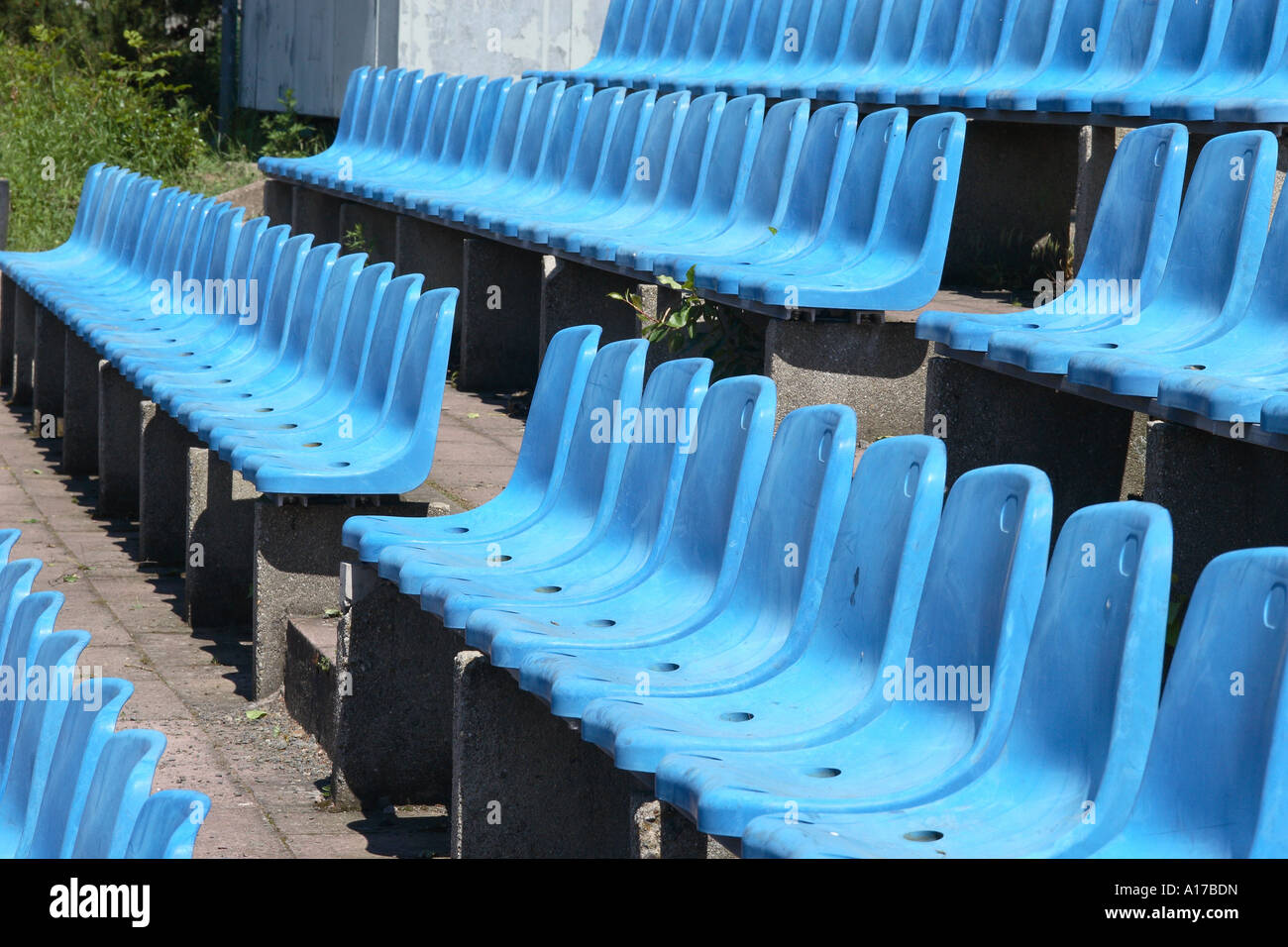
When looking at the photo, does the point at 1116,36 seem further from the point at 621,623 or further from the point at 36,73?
the point at 36,73

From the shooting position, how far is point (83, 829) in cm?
192

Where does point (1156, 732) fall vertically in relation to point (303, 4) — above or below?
below

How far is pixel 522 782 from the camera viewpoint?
9.42ft

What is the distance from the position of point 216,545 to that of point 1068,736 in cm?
298

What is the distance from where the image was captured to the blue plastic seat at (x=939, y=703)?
2.02 meters

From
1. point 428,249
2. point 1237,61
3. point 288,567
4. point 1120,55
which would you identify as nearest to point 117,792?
point 288,567

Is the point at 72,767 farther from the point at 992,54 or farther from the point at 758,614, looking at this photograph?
the point at 992,54

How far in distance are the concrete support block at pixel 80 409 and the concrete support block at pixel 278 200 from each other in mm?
2524

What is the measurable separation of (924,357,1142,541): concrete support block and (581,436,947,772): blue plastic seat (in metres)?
1.26

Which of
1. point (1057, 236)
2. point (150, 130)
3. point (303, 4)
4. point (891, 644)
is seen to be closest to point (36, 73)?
point (150, 130)

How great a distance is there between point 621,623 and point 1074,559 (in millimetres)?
1004

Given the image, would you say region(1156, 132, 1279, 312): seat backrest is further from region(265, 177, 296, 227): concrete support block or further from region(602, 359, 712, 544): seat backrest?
region(265, 177, 296, 227): concrete support block

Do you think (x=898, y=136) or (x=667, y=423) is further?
(x=898, y=136)

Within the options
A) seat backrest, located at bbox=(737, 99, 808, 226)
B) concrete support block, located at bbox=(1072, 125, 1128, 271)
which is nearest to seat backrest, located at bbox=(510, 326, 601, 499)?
seat backrest, located at bbox=(737, 99, 808, 226)
